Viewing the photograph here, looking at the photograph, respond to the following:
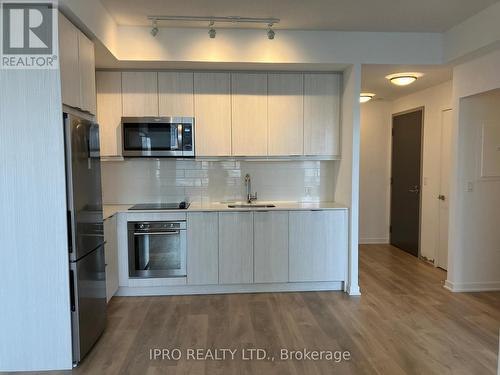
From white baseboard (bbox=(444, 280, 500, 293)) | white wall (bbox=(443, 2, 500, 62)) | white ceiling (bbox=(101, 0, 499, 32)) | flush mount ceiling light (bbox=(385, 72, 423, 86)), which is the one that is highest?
white ceiling (bbox=(101, 0, 499, 32))

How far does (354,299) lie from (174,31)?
3277mm

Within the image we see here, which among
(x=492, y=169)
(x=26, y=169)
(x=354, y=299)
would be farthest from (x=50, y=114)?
(x=492, y=169)

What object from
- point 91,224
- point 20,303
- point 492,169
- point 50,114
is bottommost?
point 20,303

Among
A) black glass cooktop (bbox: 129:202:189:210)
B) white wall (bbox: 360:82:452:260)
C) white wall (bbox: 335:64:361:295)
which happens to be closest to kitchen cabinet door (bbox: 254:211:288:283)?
white wall (bbox: 335:64:361:295)

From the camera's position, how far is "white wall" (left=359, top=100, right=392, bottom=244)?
5852mm

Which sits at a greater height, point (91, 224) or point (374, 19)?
point (374, 19)

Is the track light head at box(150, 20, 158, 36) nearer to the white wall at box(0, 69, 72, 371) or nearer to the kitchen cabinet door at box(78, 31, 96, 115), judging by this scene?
the kitchen cabinet door at box(78, 31, 96, 115)

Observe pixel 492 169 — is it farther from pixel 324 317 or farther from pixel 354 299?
pixel 324 317

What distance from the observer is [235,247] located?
374 cm

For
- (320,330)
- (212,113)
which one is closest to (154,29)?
(212,113)

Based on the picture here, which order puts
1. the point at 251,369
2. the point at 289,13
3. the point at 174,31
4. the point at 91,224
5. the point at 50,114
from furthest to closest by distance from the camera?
the point at 174,31 → the point at 289,13 → the point at 91,224 → the point at 251,369 → the point at 50,114

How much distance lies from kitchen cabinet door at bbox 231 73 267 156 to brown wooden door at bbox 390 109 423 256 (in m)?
2.56

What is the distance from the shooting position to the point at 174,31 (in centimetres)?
354

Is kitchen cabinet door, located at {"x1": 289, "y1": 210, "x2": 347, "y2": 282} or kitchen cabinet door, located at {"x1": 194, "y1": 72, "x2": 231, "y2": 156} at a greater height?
kitchen cabinet door, located at {"x1": 194, "y1": 72, "x2": 231, "y2": 156}
